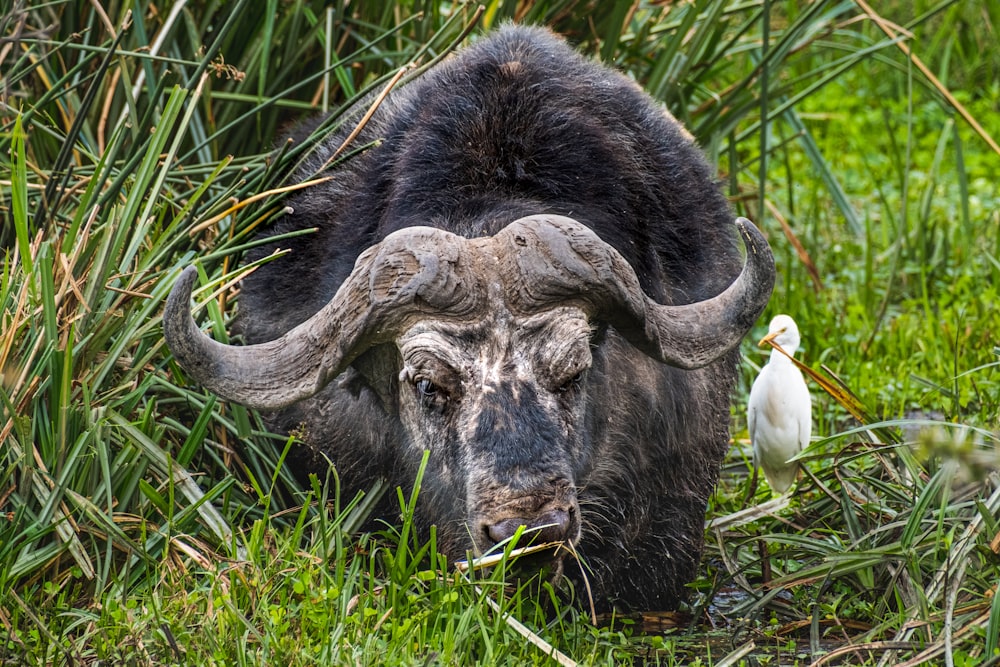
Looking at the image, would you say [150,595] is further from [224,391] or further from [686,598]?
[686,598]

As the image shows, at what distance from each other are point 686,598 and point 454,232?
59.2 inches

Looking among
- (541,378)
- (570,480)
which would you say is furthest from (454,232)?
(570,480)

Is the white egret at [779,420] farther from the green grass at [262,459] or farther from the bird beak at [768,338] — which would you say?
the green grass at [262,459]

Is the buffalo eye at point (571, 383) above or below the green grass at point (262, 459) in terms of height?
above

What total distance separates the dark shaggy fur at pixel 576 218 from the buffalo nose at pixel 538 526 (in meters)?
A: 0.50

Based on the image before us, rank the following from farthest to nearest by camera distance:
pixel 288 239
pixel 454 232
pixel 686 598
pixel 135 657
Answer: pixel 288 239 < pixel 686 598 < pixel 454 232 < pixel 135 657

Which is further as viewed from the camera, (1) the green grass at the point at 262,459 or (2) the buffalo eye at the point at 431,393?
(2) the buffalo eye at the point at 431,393

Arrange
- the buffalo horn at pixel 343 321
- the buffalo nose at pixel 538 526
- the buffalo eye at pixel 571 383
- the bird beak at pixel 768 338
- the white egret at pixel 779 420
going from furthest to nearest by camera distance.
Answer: the bird beak at pixel 768 338
the white egret at pixel 779 420
the buffalo eye at pixel 571 383
the buffalo horn at pixel 343 321
the buffalo nose at pixel 538 526

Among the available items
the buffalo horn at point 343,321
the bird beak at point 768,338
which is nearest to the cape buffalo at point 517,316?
the buffalo horn at point 343,321

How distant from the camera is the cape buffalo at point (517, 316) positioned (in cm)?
408

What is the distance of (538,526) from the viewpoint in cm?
382

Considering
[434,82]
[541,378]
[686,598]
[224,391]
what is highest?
[434,82]

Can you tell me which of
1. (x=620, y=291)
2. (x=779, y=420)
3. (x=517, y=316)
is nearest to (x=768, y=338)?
(x=779, y=420)

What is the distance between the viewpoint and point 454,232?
4.52 meters
